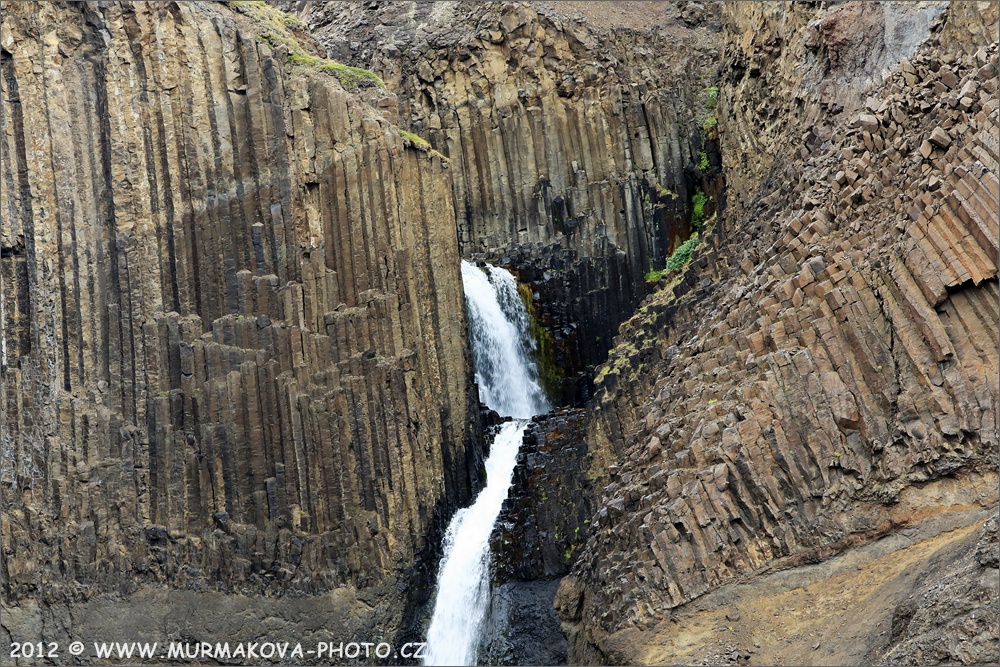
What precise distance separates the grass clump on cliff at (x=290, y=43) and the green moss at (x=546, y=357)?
24.3 ft

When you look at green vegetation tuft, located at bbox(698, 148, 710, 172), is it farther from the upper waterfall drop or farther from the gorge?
the upper waterfall drop

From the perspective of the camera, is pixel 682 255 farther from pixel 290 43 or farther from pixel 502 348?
pixel 290 43

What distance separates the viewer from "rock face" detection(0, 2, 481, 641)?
25938 mm

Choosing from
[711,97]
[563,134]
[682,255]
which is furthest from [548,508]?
[711,97]

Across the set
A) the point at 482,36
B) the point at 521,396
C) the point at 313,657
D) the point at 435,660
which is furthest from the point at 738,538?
the point at 482,36

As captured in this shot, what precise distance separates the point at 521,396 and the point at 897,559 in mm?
13549

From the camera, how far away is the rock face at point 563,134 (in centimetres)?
3375

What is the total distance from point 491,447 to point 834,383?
33.6ft

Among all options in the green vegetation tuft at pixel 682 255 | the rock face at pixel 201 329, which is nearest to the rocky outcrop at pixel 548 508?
the rock face at pixel 201 329

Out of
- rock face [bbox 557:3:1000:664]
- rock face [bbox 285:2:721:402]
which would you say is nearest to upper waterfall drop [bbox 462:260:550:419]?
rock face [bbox 285:2:721:402]

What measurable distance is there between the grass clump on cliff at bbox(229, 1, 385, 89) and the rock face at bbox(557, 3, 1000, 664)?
31.4 feet

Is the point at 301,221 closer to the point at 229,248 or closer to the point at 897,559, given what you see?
the point at 229,248

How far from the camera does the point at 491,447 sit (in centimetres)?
2823

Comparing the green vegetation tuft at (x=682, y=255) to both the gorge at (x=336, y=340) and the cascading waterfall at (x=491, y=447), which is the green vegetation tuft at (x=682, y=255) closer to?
the gorge at (x=336, y=340)
